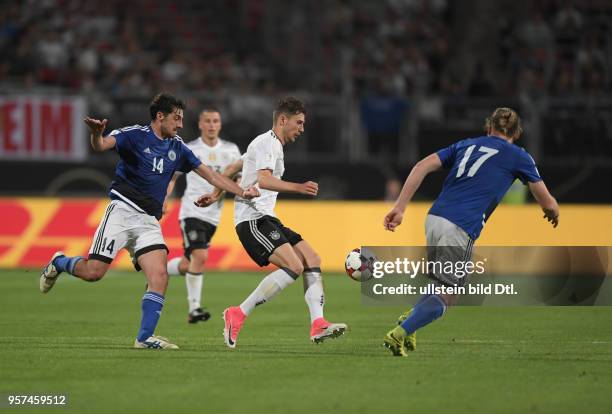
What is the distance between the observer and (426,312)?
31.6 ft

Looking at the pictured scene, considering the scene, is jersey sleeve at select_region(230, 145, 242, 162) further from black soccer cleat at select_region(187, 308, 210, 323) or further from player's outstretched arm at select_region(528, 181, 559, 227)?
player's outstretched arm at select_region(528, 181, 559, 227)

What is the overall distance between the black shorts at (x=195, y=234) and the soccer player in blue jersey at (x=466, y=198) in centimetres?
494

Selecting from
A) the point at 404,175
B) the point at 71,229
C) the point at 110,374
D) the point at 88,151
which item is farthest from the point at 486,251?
the point at 110,374

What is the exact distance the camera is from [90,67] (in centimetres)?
2477

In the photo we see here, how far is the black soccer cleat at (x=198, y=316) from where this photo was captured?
1344 cm

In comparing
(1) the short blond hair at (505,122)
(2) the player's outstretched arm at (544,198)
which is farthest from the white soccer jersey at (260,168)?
(2) the player's outstretched arm at (544,198)

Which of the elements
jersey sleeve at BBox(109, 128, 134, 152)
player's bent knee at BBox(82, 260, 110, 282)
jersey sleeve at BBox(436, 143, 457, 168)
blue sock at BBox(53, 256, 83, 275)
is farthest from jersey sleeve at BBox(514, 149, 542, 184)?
blue sock at BBox(53, 256, 83, 275)

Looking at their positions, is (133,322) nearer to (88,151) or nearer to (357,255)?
(357,255)

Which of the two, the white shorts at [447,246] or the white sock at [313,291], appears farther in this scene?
the white sock at [313,291]

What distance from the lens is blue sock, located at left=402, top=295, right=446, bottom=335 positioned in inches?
380

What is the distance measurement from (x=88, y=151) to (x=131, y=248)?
43.8ft

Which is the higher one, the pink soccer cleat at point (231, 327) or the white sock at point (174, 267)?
the pink soccer cleat at point (231, 327)

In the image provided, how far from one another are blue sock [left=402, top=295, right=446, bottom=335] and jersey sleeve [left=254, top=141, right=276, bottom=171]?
6.51 ft

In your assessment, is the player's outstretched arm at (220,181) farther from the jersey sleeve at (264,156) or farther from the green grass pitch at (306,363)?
the green grass pitch at (306,363)
